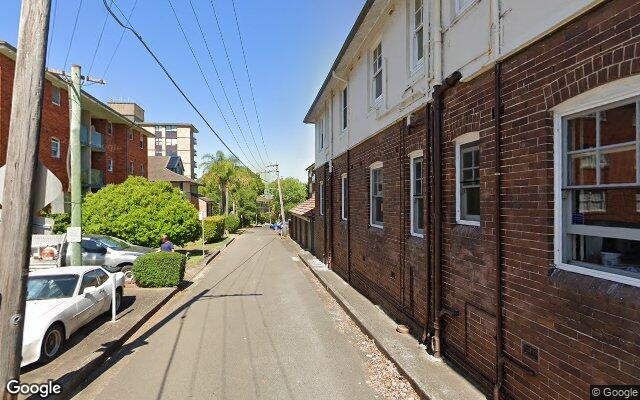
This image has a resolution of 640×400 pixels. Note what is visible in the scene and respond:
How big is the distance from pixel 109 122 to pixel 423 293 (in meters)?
33.7

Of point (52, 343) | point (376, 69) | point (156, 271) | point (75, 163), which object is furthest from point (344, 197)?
point (52, 343)

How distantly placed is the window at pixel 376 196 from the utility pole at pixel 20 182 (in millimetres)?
7244

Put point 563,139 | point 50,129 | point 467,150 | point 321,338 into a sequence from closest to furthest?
point 563,139, point 467,150, point 321,338, point 50,129

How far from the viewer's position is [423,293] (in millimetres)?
7055

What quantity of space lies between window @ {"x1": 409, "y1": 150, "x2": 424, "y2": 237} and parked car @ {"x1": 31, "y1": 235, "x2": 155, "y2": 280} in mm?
9022

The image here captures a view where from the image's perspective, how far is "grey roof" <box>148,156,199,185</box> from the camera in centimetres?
4728

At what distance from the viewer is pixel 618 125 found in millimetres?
3312

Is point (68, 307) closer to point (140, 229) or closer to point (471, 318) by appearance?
point (471, 318)

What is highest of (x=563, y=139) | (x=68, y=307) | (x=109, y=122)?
(x=109, y=122)

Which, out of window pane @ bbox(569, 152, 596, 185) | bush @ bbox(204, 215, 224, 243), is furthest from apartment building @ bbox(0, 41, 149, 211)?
window pane @ bbox(569, 152, 596, 185)

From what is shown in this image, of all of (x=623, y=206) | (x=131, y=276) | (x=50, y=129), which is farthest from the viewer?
(x=50, y=129)

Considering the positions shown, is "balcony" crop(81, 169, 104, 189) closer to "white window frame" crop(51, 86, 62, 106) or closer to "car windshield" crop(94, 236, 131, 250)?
"white window frame" crop(51, 86, 62, 106)

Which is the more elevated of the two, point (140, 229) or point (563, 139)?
point (563, 139)

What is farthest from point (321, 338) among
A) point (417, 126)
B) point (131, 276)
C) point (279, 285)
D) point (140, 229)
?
point (140, 229)
